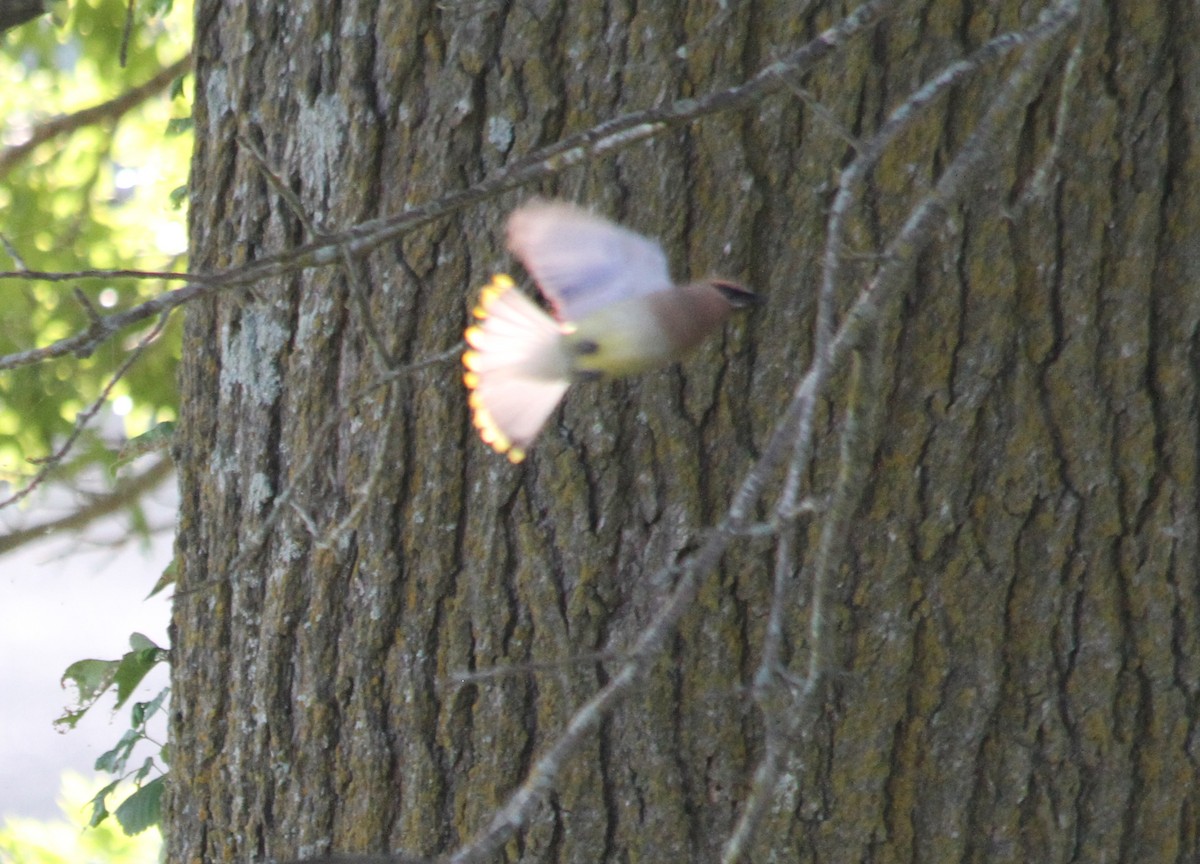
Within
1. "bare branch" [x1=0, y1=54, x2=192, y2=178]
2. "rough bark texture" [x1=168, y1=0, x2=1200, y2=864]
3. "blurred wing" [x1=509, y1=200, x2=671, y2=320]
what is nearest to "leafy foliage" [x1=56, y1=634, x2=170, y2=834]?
"rough bark texture" [x1=168, y1=0, x2=1200, y2=864]

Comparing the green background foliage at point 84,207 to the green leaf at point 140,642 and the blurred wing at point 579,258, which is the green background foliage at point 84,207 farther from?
the blurred wing at point 579,258

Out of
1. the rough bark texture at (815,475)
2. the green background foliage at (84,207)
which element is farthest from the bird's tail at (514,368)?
the green background foliage at (84,207)

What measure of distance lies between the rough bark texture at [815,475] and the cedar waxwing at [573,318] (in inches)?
6.5

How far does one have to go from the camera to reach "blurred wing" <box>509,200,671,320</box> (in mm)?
1629

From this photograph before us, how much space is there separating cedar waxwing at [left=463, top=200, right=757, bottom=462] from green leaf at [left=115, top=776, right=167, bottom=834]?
1402mm

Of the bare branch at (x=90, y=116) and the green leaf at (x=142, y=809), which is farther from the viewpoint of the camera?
the bare branch at (x=90, y=116)

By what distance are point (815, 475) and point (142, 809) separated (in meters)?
1.63

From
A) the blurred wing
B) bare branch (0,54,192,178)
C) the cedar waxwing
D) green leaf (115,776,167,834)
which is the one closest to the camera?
the cedar waxwing

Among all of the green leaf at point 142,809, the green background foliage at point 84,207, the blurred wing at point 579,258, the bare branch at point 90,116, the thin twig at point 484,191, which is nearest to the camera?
the thin twig at point 484,191

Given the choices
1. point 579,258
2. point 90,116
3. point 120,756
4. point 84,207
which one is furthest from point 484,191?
point 84,207

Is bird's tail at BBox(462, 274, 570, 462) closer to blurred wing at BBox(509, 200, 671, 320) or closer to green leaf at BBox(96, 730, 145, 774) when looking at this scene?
blurred wing at BBox(509, 200, 671, 320)

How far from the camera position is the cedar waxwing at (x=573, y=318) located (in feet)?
5.01

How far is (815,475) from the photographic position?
181cm

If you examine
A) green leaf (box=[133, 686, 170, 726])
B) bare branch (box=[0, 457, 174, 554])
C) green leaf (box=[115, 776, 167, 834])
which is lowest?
green leaf (box=[115, 776, 167, 834])
